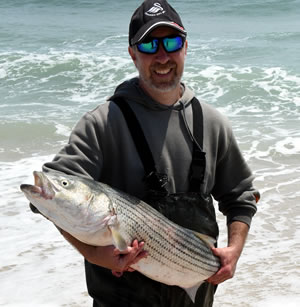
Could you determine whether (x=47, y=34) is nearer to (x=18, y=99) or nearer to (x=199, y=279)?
(x=18, y=99)

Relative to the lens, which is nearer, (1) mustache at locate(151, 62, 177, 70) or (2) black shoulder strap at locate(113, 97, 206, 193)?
(2) black shoulder strap at locate(113, 97, 206, 193)

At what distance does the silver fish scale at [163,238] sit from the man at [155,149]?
0.38 feet

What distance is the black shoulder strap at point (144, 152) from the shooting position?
2572 mm

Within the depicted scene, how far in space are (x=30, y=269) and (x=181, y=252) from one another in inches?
139

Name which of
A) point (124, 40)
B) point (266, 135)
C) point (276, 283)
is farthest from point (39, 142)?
point (124, 40)

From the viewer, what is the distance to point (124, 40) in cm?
2166

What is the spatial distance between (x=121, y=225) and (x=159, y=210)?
1.13 feet

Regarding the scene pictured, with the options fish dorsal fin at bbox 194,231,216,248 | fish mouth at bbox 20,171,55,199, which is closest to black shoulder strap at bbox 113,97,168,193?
fish dorsal fin at bbox 194,231,216,248

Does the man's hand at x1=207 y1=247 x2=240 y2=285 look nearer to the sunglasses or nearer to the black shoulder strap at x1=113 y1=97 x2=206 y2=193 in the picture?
the black shoulder strap at x1=113 y1=97 x2=206 y2=193

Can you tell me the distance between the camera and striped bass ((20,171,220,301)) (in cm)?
220

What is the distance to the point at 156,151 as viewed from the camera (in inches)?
104

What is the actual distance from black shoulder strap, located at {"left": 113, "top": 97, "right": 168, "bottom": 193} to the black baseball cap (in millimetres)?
334

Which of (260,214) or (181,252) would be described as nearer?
(181,252)

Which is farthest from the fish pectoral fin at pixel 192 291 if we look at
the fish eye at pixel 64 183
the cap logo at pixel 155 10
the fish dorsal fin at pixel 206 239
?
the cap logo at pixel 155 10
